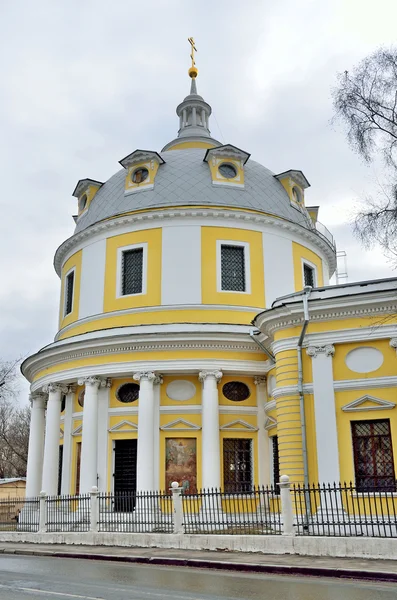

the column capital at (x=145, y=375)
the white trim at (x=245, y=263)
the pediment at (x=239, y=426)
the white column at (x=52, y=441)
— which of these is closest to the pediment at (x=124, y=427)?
the column capital at (x=145, y=375)

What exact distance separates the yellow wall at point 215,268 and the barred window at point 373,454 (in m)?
7.20

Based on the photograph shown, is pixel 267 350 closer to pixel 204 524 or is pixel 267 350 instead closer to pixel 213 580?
pixel 204 524

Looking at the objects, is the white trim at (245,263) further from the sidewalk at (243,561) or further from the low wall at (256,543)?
the sidewalk at (243,561)

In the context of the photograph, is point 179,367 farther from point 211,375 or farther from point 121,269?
point 121,269

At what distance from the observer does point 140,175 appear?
25562mm

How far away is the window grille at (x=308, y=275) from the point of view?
25.5m

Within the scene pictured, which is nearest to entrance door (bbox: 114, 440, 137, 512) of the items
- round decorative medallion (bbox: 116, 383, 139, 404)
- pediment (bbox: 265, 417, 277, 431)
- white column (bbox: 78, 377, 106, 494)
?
white column (bbox: 78, 377, 106, 494)

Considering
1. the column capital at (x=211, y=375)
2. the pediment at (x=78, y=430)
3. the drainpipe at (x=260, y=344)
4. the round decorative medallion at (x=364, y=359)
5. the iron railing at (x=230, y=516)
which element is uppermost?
the drainpipe at (x=260, y=344)

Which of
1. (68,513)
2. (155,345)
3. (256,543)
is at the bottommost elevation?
(256,543)

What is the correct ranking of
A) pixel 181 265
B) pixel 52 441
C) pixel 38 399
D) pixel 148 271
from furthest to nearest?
pixel 38 399, pixel 148 271, pixel 181 265, pixel 52 441

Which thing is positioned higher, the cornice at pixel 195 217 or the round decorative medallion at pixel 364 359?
the cornice at pixel 195 217

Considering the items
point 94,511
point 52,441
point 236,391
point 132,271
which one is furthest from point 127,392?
point 94,511

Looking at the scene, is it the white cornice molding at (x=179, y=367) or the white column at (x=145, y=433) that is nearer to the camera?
the white column at (x=145, y=433)

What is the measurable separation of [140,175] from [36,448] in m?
11.5
